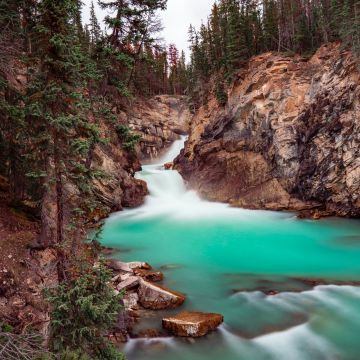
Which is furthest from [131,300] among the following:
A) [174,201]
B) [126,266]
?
[174,201]

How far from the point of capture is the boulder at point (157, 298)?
11.2 meters

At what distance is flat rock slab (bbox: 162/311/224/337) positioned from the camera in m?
9.64

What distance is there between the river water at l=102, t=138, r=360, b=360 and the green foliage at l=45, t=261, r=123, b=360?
2.50m

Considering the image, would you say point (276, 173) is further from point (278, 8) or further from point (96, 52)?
point (278, 8)

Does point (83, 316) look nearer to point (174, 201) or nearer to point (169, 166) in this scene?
point (174, 201)

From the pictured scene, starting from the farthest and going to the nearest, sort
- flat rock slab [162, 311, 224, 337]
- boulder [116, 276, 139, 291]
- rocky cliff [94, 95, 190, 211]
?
rocky cliff [94, 95, 190, 211]
boulder [116, 276, 139, 291]
flat rock slab [162, 311, 224, 337]

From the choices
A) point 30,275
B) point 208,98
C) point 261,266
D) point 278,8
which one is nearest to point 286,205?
point 261,266

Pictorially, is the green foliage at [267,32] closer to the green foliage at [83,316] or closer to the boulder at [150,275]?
the boulder at [150,275]

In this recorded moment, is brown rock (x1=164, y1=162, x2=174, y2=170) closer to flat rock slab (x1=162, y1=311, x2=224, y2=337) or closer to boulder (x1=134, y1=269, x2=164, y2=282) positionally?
boulder (x1=134, y1=269, x2=164, y2=282)

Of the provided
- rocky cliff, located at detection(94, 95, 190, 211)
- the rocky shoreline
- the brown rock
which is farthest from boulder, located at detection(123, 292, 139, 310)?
the brown rock

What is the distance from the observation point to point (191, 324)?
9.69 meters

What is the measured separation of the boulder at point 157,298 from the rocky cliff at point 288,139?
17165mm

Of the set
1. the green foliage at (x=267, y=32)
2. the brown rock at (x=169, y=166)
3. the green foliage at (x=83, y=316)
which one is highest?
the green foliage at (x=267, y=32)

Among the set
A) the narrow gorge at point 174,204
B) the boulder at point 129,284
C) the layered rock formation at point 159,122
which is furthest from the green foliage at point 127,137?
the layered rock formation at point 159,122
